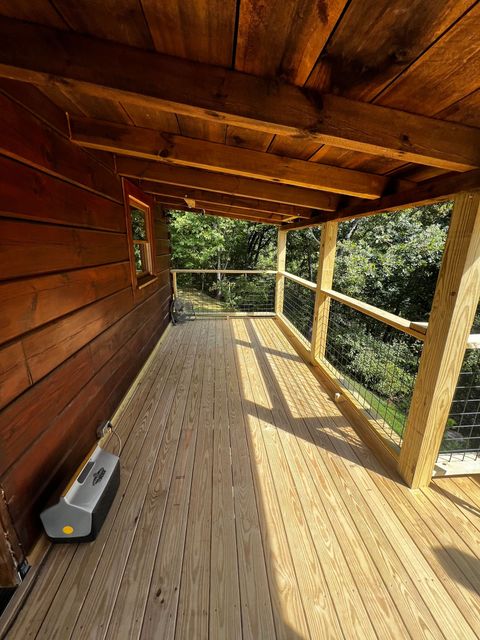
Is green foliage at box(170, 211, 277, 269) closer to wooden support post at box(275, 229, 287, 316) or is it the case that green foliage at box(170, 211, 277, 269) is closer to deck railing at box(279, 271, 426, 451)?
wooden support post at box(275, 229, 287, 316)

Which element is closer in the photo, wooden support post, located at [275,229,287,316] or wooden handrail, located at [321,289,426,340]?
wooden handrail, located at [321,289,426,340]

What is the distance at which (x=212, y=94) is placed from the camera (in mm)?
877

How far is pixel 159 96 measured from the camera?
864 millimetres

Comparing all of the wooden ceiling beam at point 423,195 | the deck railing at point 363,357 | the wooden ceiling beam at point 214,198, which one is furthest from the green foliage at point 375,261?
the wooden ceiling beam at point 423,195

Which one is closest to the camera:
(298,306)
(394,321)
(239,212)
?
(394,321)

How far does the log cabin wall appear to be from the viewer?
103 cm

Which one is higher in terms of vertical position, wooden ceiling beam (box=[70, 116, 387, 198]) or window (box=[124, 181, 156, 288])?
wooden ceiling beam (box=[70, 116, 387, 198])

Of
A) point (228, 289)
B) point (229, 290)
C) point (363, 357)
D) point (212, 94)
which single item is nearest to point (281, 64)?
point (212, 94)

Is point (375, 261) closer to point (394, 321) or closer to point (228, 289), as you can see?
point (228, 289)

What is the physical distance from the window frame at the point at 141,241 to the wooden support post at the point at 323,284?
6.48ft

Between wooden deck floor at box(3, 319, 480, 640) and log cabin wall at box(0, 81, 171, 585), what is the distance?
0.37 meters

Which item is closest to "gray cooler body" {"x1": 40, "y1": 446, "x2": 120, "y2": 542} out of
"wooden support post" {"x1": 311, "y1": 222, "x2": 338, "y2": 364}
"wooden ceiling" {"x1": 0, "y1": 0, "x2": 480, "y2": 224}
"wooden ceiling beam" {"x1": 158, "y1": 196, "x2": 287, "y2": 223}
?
"wooden ceiling" {"x1": 0, "y1": 0, "x2": 480, "y2": 224}

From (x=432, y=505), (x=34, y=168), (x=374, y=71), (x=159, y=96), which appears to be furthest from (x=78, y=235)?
(x=432, y=505)

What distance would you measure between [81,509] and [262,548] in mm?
878
